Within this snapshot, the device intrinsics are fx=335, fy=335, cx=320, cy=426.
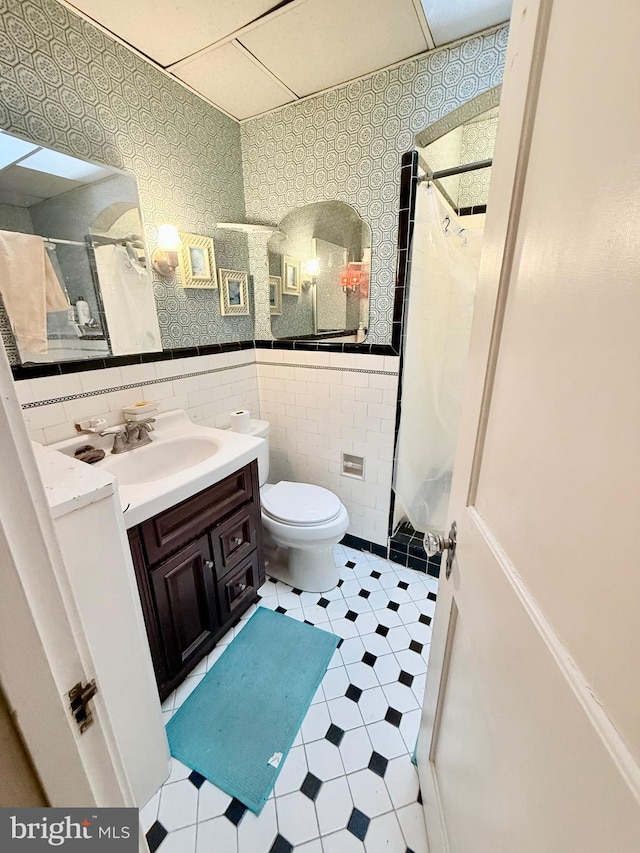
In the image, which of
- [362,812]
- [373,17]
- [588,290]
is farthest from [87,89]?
[362,812]

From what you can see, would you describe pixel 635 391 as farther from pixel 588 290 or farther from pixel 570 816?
pixel 570 816

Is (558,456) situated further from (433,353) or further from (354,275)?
(354,275)

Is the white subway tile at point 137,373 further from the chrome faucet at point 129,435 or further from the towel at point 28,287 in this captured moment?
the towel at point 28,287

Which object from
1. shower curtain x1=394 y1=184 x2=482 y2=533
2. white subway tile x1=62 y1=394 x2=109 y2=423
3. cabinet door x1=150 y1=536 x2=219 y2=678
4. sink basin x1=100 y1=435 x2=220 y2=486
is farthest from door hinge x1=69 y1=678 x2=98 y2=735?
shower curtain x1=394 y1=184 x2=482 y2=533

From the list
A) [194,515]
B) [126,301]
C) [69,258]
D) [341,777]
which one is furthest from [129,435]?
[341,777]

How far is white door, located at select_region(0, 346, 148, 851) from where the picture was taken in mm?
357

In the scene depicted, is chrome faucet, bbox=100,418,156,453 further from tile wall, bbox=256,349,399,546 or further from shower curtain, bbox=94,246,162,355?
tile wall, bbox=256,349,399,546

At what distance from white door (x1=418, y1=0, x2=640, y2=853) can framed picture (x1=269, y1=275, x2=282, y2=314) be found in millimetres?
1444

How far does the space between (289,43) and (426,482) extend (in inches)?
76.2

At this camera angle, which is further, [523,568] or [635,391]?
[523,568]

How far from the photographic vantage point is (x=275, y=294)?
1926 mm

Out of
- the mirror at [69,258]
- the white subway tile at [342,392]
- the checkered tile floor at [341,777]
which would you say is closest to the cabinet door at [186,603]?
A: the checkered tile floor at [341,777]

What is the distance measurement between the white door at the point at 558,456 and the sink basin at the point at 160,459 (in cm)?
110

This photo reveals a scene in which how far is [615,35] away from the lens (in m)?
0.33
